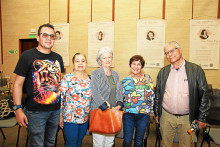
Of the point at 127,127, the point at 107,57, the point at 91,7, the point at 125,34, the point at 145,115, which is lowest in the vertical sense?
the point at 127,127

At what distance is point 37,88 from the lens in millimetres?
1785

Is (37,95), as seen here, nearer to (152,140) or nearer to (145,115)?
(145,115)

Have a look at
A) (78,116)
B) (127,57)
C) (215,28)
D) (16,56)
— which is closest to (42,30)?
(78,116)

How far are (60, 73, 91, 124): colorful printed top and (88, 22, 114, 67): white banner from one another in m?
3.68

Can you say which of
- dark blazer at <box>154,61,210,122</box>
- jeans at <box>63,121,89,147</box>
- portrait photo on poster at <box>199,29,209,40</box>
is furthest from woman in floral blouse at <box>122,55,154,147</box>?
portrait photo on poster at <box>199,29,209,40</box>

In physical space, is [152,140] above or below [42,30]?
below

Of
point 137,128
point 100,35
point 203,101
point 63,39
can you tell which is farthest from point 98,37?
point 203,101

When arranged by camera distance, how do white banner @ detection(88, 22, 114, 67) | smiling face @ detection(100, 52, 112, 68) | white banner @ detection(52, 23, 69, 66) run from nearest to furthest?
smiling face @ detection(100, 52, 112, 68) < white banner @ detection(88, 22, 114, 67) < white banner @ detection(52, 23, 69, 66)

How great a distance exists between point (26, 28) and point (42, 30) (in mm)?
5341

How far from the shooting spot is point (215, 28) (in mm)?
4762

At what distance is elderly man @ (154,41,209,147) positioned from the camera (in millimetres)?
1966

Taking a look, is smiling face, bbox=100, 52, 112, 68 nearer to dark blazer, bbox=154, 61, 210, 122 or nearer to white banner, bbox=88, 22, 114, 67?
dark blazer, bbox=154, 61, 210, 122

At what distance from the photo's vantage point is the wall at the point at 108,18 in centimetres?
491

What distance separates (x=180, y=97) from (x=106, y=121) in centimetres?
102
